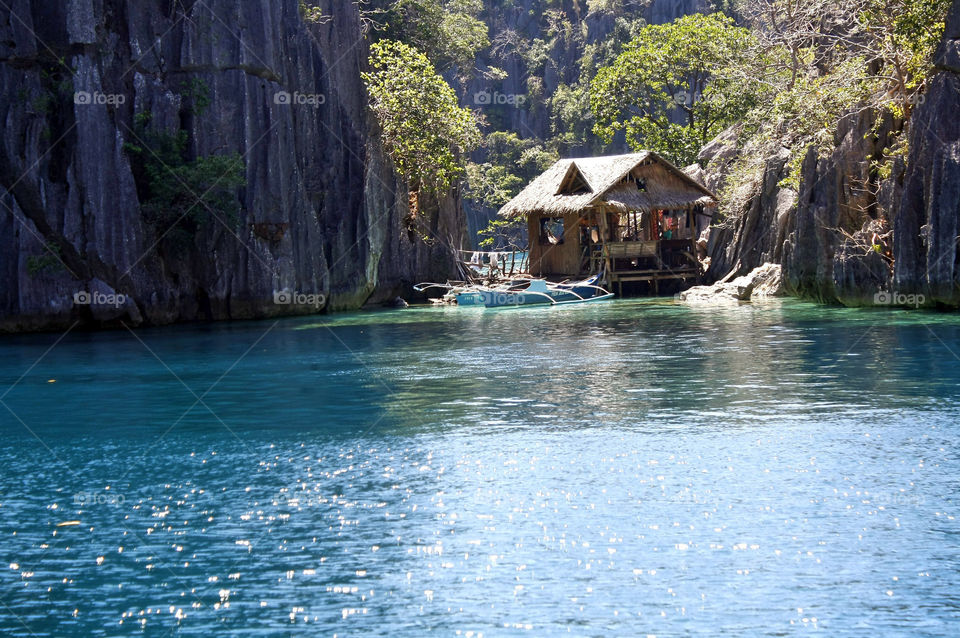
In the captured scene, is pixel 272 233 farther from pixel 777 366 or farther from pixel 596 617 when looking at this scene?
pixel 596 617

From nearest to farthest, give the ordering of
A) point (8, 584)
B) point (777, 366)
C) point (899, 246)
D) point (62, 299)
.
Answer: point (8, 584), point (777, 366), point (899, 246), point (62, 299)

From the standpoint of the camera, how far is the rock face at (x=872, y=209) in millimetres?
24969

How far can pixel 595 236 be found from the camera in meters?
46.9

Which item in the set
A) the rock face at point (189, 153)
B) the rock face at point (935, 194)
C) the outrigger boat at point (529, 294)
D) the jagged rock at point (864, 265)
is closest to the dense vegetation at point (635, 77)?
the rock face at point (935, 194)

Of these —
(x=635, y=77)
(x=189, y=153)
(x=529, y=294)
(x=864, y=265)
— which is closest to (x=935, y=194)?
(x=864, y=265)

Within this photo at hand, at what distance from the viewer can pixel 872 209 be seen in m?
29.6

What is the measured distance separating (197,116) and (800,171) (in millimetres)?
19680

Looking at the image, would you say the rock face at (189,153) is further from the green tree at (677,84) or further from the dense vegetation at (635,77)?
the green tree at (677,84)

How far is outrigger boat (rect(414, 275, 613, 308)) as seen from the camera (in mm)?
38875

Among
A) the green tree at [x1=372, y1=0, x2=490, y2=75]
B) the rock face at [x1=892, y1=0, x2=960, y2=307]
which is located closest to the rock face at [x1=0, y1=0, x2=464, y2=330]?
the green tree at [x1=372, y1=0, x2=490, y2=75]

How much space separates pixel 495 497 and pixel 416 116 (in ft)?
112

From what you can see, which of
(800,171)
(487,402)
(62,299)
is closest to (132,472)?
(487,402)

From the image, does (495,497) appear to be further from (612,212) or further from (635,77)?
(635,77)

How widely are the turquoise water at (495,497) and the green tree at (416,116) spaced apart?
23.6m
